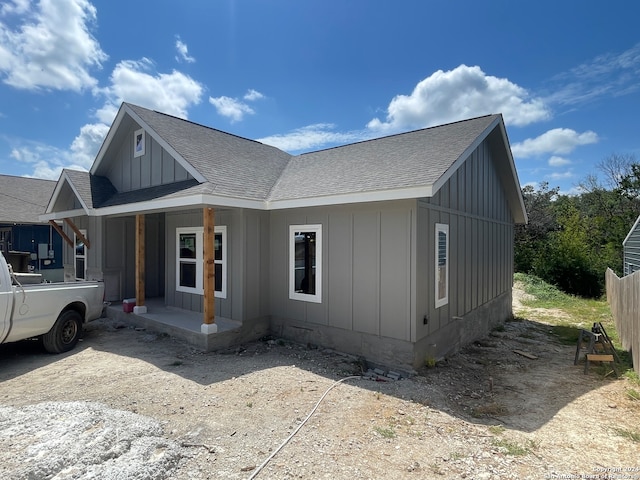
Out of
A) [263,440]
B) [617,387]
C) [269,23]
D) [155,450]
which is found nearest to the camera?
[155,450]

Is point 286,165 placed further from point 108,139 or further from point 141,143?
point 108,139

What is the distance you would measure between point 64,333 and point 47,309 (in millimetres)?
743

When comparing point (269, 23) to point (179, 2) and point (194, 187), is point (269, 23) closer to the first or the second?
point (179, 2)

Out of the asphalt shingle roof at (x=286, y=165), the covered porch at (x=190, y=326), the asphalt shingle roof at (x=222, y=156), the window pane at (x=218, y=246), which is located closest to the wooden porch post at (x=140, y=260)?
the covered porch at (x=190, y=326)

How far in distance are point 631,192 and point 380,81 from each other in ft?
65.8

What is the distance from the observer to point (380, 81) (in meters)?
13.3

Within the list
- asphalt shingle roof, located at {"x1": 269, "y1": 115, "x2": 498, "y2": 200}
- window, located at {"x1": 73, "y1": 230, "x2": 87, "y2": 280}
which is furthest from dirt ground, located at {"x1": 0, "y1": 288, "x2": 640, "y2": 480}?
window, located at {"x1": 73, "y1": 230, "x2": 87, "y2": 280}

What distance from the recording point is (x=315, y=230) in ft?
22.5

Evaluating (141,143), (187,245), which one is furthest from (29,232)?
(187,245)

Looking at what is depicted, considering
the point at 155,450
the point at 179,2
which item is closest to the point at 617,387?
the point at 155,450

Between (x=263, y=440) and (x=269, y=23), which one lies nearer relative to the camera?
(x=263, y=440)

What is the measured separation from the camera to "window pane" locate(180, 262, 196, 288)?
8.40 metres

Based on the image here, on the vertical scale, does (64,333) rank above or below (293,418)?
above

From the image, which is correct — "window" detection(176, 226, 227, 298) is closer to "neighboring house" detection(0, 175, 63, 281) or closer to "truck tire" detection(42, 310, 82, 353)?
"truck tire" detection(42, 310, 82, 353)
